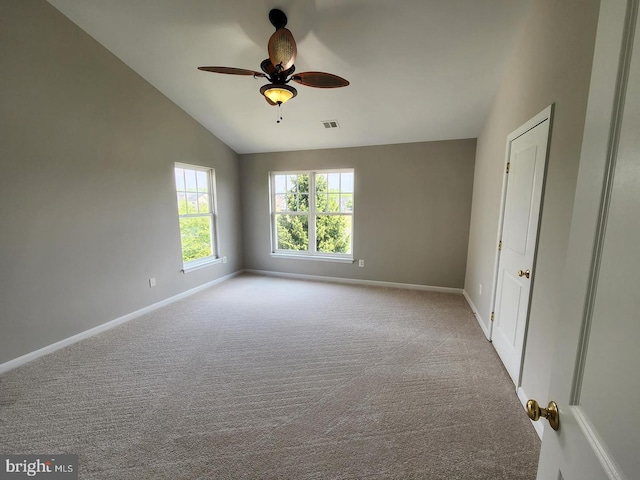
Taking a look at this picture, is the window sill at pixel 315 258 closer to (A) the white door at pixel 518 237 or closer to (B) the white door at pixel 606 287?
(A) the white door at pixel 518 237

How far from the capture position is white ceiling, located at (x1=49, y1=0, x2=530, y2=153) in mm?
2229

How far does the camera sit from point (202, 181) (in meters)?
4.42

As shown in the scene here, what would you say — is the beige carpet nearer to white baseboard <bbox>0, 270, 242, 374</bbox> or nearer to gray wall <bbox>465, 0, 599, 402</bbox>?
white baseboard <bbox>0, 270, 242, 374</bbox>

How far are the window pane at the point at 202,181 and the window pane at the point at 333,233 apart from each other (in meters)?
1.96

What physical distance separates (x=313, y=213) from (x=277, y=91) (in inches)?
113

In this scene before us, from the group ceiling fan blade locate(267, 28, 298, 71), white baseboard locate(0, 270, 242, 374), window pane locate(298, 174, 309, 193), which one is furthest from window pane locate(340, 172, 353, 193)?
A: white baseboard locate(0, 270, 242, 374)

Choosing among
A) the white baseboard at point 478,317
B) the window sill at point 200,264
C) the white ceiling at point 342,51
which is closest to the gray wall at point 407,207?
the white baseboard at point 478,317

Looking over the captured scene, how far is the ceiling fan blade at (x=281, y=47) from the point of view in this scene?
6.48ft

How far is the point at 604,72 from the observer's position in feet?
1.90

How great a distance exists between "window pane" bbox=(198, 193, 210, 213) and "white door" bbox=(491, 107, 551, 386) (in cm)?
412

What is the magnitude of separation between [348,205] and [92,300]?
364cm

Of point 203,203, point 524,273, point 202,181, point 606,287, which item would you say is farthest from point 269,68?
point 203,203

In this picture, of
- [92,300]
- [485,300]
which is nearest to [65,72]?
[92,300]

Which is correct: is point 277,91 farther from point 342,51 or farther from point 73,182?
point 73,182
